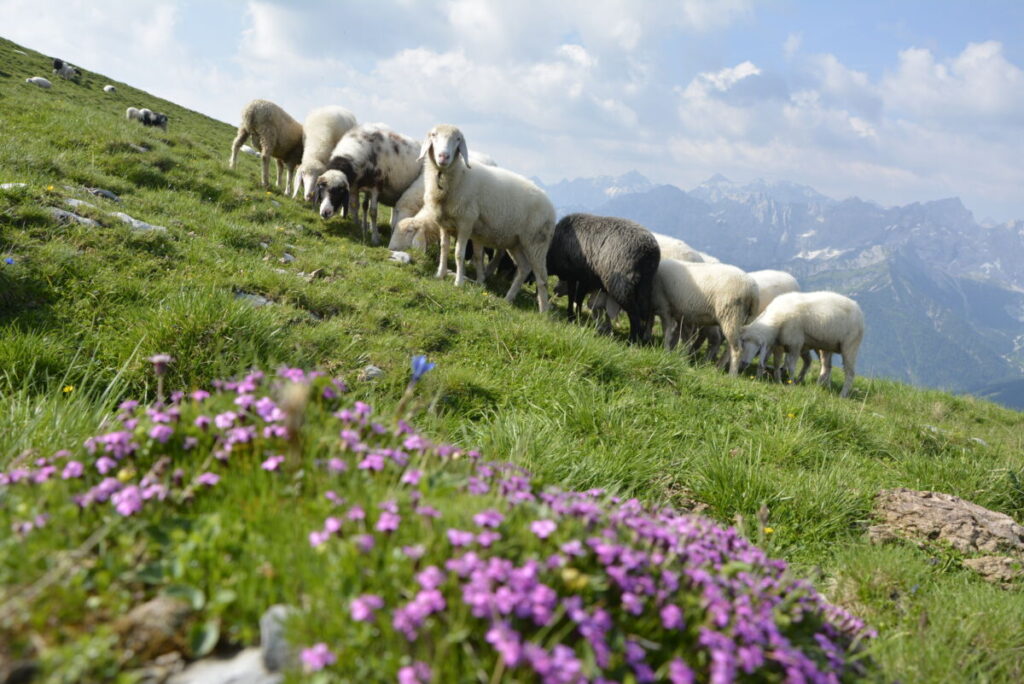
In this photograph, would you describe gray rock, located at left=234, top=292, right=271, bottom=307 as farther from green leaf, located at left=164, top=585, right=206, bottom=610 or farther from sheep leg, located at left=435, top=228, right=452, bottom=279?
green leaf, located at left=164, top=585, right=206, bottom=610

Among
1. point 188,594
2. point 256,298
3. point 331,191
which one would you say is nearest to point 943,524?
point 188,594

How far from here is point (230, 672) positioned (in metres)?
1.49

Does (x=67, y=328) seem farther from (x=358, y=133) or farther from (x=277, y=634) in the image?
(x=358, y=133)

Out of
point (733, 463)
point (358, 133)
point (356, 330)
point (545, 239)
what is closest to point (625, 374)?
point (733, 463)

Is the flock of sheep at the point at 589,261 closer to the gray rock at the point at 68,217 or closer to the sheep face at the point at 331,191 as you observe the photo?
the sheep face at the point at 331,191

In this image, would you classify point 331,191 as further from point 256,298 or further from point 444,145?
point 256,298

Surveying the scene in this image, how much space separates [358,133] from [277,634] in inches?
617

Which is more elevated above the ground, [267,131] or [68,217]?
[267,131]

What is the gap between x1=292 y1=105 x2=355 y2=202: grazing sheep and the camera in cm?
1569

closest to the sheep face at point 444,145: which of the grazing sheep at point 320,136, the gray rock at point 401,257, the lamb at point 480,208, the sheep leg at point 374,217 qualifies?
the lamb at point 480,208

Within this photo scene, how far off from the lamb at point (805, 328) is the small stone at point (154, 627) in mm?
12509

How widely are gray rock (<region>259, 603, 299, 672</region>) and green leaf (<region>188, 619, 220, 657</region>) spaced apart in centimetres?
12

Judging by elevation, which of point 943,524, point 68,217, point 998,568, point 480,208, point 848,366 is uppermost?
point 480,208

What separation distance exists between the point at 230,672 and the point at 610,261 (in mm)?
11362
